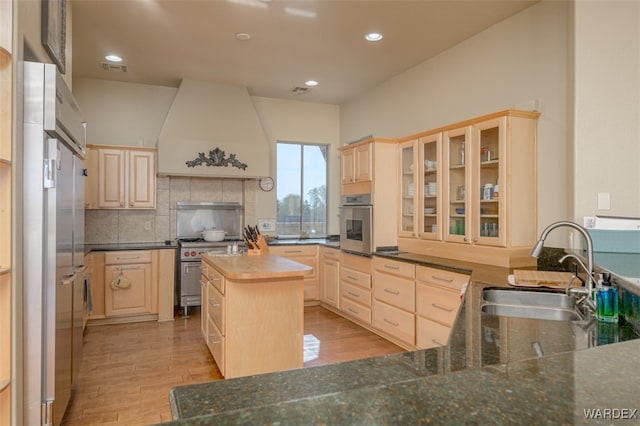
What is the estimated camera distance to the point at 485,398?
66 cm

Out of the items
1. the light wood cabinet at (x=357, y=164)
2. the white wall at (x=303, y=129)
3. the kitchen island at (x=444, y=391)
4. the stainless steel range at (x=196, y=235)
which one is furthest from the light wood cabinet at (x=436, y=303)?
the white wall at (x=303, y=129)

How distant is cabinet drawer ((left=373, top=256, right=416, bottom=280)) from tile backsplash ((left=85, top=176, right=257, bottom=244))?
7.82ft

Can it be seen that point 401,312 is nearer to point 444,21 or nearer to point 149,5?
point 444,21

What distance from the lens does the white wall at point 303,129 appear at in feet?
19.9

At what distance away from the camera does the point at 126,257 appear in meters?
4.73

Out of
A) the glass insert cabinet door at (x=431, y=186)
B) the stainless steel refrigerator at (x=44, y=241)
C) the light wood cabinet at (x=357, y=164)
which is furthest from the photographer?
the light wood cabinet at (x=357, y=164)

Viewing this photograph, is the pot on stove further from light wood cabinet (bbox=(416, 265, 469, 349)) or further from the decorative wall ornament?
light wood cabinet (bbox=(416, 265, 469, 349))

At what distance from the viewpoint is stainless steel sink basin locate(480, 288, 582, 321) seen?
1.91m

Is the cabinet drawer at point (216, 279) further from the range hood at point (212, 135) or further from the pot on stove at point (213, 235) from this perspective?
the range hood at point (212, 135)

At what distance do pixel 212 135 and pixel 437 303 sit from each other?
3580 mm

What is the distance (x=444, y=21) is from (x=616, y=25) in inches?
51.3

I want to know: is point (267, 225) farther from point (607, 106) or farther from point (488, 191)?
point (607, 106)

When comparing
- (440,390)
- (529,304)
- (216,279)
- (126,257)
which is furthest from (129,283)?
(440,390)

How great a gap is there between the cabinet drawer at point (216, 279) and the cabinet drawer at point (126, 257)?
5.11ft
